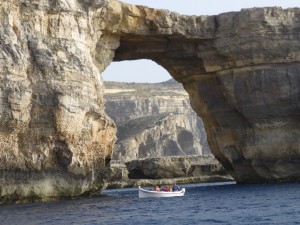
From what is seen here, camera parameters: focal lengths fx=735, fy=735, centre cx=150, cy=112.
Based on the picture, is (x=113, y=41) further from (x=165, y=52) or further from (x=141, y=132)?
(x=141, y=132)

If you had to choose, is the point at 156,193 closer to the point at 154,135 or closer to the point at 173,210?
the point at 173,210

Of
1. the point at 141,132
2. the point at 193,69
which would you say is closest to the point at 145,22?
the point at 193,69

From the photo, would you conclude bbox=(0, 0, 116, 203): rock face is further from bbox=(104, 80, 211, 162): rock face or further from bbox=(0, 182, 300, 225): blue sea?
bbox=(104, 80, 211, 162): rock face

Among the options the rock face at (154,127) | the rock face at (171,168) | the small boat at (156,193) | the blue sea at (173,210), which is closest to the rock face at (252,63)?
the blue sea at (173,210)

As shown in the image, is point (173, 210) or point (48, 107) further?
point (48, 107)

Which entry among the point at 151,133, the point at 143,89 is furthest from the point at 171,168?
the point at 143,89

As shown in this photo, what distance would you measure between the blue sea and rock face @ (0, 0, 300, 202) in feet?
8.36

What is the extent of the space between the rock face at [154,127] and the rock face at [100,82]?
114 feet

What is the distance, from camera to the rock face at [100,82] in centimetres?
3888

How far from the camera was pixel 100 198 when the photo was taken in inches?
1715

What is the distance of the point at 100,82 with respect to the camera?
146 feet

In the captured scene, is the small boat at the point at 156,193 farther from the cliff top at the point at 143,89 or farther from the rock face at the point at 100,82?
the cliff top at the point at 143,89

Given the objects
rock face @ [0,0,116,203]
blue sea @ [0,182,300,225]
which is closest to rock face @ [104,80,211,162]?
blue sea @ [0,182,300,225]

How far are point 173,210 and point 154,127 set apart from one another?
55489mm
